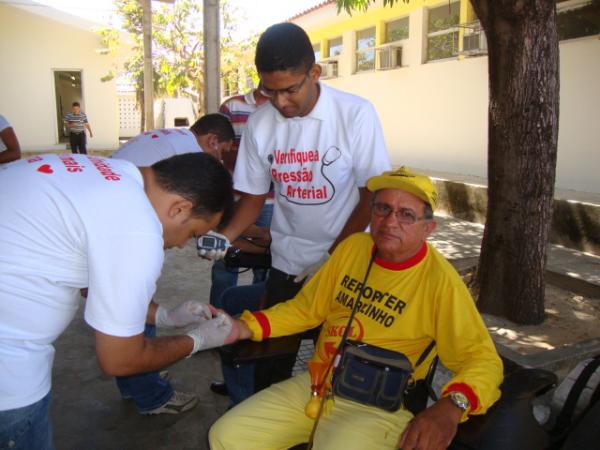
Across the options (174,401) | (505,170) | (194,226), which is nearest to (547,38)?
(505,170)

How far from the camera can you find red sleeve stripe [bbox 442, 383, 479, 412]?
1619mm

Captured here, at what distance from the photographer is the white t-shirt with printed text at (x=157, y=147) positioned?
2.72 m

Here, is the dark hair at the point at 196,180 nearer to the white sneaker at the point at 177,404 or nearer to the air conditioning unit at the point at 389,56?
the white sneaker at the point at 177,404

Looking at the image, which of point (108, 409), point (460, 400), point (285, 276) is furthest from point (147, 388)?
point (460, 400)

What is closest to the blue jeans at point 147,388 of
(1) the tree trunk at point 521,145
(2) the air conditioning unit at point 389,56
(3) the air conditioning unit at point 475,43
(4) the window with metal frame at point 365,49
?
(1) the tree trunk at point 521,145

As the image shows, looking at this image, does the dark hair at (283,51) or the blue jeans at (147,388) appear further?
the blue jeans at (147,388)

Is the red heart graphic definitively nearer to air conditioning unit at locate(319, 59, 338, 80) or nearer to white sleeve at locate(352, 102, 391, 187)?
white sleeve at locate(352, 102, 391, 187)

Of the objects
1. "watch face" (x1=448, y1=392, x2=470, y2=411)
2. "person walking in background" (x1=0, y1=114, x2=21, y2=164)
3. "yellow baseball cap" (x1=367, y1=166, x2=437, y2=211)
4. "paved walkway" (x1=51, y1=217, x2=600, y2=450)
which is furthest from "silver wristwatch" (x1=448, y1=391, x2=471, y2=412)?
"person walking in background" (x1=0, y1=114, x2=21, y2=164)

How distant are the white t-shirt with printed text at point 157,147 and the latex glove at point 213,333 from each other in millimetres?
1019

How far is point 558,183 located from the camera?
7.17 metres

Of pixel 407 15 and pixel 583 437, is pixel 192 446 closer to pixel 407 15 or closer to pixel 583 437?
pixel 583 437

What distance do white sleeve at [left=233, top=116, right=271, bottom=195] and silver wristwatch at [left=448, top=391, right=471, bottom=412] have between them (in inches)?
50.9

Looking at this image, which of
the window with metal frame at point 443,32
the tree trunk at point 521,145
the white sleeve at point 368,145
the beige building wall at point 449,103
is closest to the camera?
the white sleeve at point 368,145

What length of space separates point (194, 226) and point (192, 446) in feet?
4.88
